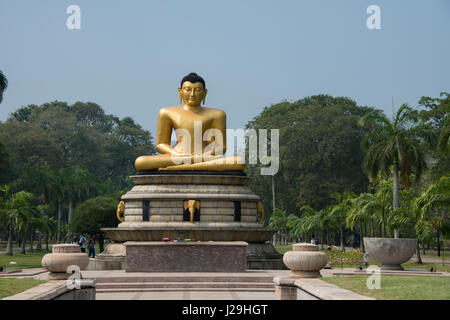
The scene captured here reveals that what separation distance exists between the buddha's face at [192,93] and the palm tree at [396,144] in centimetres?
826

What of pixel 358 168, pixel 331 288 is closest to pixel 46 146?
pixel 358 168

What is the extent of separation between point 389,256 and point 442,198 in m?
5.18

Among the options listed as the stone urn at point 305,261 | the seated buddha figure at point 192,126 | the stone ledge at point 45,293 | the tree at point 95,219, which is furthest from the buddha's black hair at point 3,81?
the stone ledge at point 45,293

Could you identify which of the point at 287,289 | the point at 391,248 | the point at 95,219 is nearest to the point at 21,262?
the point at 95,219

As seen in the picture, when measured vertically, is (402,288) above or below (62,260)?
below


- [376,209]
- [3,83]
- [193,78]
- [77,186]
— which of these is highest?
[3,83]

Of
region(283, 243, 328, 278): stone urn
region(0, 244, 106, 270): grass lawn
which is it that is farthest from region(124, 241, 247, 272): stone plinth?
region(0, 244, 106, 270): grass lawn

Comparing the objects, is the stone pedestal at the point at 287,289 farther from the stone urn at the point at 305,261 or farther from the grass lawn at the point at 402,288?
the stone urn at the point at 305,261

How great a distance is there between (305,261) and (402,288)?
5421 mm

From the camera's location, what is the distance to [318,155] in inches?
2454

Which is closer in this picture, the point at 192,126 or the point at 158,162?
the point at 158,162

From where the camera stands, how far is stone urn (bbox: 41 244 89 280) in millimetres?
18344

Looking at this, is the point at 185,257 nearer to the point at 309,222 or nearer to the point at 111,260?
the point at 111,260
